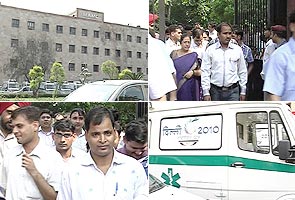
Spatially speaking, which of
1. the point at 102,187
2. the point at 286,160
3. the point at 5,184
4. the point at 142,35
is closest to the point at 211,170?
the point at 286,160

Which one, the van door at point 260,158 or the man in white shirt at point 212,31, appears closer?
the van door at point 260,158

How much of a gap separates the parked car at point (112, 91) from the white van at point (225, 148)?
116 millimetres

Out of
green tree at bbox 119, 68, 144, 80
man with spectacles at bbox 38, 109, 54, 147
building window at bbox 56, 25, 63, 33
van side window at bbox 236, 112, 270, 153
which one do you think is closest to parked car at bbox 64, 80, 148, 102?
green tree at bbox 119, 68, 144, 80

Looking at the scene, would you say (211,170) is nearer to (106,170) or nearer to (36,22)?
(106,170)

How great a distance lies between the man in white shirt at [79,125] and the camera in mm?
3346

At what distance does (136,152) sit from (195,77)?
57 centimetres

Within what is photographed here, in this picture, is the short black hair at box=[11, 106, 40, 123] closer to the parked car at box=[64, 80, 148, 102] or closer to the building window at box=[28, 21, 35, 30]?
the parked car at box=[64, 80, 148, 102]

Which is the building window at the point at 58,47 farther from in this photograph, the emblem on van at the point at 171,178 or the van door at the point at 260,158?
the van door at the point at 260,158

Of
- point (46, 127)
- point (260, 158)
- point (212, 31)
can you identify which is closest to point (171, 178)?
point (260, 158)

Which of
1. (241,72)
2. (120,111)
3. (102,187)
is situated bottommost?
(102,187)

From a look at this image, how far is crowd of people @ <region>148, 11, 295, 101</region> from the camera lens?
3355mm

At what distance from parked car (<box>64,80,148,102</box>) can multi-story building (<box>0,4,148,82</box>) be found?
54 millimetres

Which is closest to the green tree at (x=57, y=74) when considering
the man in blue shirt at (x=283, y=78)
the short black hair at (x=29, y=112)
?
the short black hair at (x=29, y=112)

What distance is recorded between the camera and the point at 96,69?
338 cm
